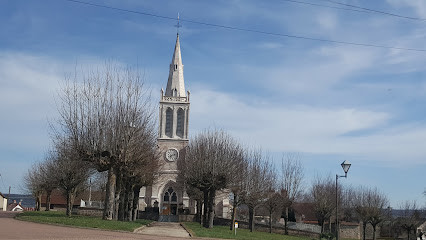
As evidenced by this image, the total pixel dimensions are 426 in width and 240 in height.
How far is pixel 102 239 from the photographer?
61.4ft

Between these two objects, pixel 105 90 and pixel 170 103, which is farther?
pixel 170 103

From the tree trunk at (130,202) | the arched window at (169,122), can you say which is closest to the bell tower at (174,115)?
the arched window at (169,122)

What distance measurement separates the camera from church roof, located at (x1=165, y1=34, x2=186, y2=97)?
262 ft

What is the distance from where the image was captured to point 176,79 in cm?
8056

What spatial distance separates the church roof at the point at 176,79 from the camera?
79.8 m

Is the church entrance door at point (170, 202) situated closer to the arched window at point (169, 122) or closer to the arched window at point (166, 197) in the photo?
the arched window at point (166, 197)

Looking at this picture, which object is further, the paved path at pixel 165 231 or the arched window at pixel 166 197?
the arched window at pixel 166 197

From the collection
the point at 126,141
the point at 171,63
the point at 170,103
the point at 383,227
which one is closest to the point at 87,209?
the point at 126,141

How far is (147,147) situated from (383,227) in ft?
199

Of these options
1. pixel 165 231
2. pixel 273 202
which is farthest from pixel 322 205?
pixel 165 231

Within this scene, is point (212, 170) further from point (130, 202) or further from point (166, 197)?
point (166, 197)

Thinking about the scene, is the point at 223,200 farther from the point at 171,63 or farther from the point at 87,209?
the point at 87,209

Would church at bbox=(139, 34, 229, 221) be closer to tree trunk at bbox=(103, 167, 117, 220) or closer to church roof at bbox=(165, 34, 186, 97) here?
church roof at bbox=(165, 34, 186, 97)

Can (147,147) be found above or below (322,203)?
above
